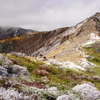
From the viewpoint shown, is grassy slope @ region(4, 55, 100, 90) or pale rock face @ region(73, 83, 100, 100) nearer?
pale rock face @ region(73, 83, 100, 100)

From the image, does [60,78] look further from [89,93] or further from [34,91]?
[34,91]

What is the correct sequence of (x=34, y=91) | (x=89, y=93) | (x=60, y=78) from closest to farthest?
1. (x=34, y=91)
2. (x=89, y=93)
3. (x=60, y=78)

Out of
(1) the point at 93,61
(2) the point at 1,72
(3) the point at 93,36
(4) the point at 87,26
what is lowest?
(1) the point at 93,61

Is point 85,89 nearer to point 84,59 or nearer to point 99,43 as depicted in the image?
point 84,59

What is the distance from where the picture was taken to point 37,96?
31.5 feet

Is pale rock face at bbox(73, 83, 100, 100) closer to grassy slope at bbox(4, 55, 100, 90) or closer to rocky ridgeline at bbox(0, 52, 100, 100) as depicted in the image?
rocky ridgeline at bbox(0, 52, 100, 100)

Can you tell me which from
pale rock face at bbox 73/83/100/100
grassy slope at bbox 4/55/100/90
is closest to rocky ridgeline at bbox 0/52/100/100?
pale rock face at bbox 73/83/100/100

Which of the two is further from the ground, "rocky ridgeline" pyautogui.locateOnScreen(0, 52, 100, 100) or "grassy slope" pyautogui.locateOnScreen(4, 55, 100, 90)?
"rocky ridgeline" pyautogui.locateOnScreen(0, 52, 100, 100)

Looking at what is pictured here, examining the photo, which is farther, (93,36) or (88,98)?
(93,36)

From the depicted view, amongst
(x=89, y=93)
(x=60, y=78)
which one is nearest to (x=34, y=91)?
(x=89, y=93)

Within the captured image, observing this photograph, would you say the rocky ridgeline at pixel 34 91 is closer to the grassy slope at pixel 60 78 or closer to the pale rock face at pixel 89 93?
the pale rock face at pixel 89 93

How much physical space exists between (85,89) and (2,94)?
7.13m

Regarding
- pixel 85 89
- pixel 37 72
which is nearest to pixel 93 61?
pixel 37 72

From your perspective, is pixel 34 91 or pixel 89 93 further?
pixel 89 93
